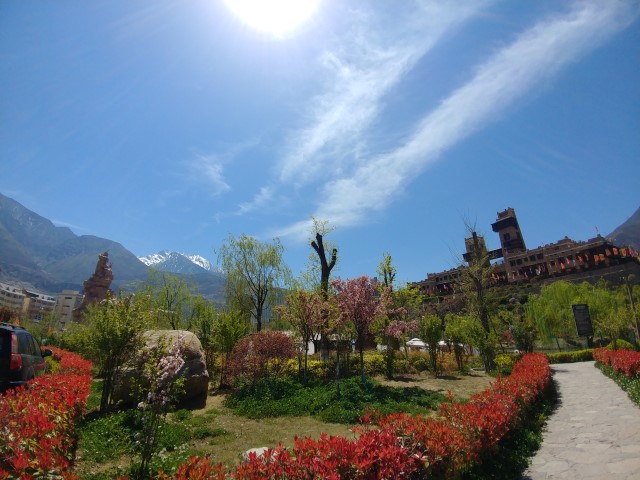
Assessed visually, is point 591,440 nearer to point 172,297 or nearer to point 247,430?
point 247,430

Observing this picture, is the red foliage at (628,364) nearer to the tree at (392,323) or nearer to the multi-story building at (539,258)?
the tree at (392,323)

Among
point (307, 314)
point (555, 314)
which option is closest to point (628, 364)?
point (307, 314)

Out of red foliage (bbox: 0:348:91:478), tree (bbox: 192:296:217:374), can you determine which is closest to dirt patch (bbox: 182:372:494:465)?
red foliage (bbox: 0:348:91:478)

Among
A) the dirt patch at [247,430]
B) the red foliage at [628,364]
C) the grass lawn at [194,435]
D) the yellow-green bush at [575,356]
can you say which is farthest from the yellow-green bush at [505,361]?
the grass lawn at [194,435]

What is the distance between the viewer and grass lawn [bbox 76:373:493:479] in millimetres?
6469

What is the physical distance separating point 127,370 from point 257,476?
30.0 ft

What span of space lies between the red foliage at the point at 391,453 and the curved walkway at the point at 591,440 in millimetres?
1320

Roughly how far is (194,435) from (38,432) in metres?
4.83

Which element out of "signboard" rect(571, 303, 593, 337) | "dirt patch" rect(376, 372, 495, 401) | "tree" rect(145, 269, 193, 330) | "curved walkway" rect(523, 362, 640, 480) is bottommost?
"curved walkway" rect(523, 362, 640, 480)

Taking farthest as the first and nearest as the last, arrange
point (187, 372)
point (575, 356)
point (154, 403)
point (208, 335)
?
point (575, 356), point (208, 335), point (187, 372), point (154, 403)

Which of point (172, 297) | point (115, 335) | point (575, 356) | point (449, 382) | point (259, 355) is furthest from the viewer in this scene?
point (172, 297)

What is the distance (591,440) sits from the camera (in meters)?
7.64

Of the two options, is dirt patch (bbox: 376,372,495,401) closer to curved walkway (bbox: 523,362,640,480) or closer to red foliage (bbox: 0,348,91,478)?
curved walkway (bbox: 523,362,640,480)

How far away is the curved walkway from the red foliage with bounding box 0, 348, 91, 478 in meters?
6.90
